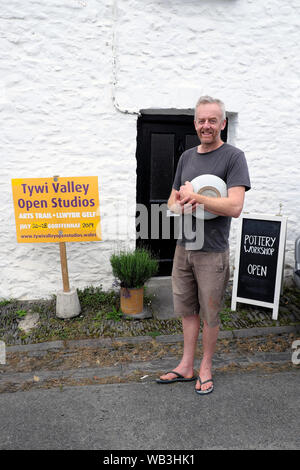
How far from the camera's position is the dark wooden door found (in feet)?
15.5

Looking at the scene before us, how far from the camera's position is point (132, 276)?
402 cm

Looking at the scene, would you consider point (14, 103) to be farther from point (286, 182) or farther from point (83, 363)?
point (286, 182)

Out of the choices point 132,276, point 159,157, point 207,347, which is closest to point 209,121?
point 207,347

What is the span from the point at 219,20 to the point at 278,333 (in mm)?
3724

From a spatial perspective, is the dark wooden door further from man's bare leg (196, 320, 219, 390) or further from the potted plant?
man's bare leg (196, 320, 219, 390)

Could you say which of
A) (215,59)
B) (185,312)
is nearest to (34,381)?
(185,312)

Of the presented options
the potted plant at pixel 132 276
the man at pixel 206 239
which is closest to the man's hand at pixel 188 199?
the man at pixel 206 239

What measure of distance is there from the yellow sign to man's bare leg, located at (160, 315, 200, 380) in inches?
67.9

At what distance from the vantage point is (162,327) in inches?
153

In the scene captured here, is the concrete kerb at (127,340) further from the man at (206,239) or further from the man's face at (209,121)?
the man's face at (209,121)

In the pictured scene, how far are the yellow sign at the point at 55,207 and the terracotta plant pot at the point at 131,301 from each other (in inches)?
31.3

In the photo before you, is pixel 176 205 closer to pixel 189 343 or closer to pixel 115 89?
pixel 189 343

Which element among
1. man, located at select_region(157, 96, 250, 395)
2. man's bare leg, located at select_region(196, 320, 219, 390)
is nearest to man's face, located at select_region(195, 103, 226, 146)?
man, located at select_region(157, 96, 250, 395)

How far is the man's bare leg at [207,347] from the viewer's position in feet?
8.88
